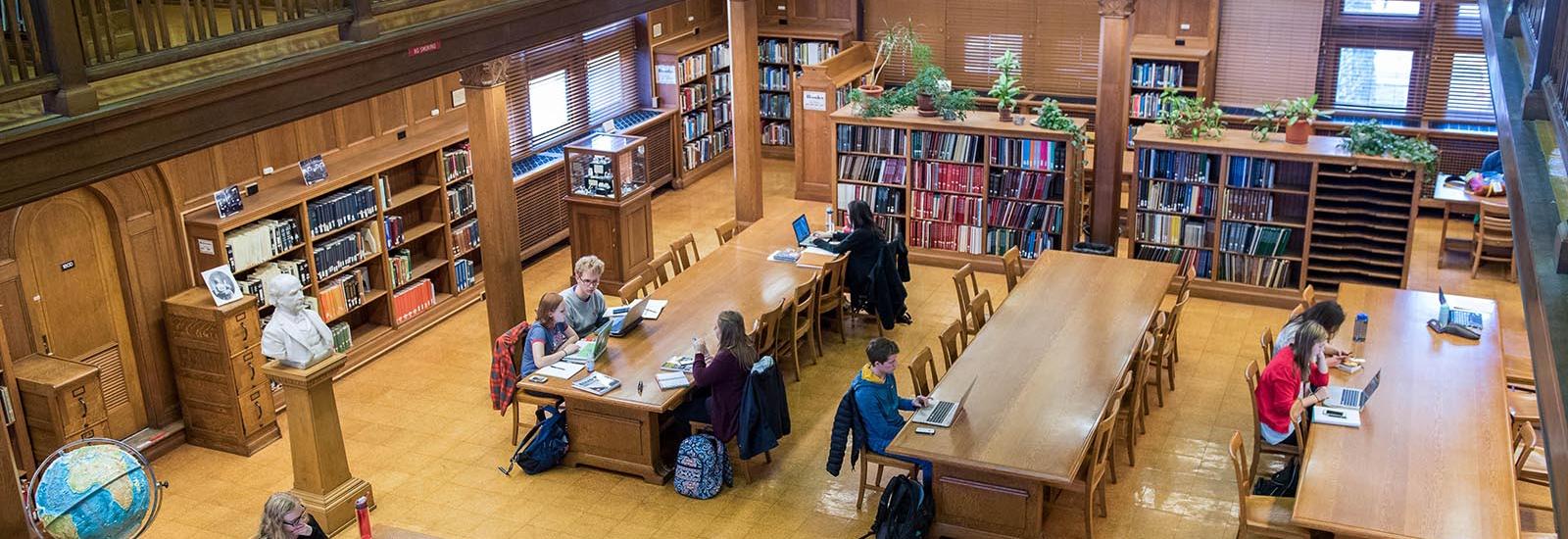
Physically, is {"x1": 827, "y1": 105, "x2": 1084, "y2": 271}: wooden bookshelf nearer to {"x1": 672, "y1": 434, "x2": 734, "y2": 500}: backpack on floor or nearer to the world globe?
{"x1": 672, "y1": 434, "x2": 734, "y2": 500}: backpack on floor

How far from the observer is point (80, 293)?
8695 mm

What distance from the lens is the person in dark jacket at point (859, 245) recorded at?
10805 millimetres

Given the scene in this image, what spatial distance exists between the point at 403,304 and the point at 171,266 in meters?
2.28

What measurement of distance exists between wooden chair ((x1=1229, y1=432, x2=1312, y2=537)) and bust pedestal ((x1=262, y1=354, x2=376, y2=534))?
16.6 ft

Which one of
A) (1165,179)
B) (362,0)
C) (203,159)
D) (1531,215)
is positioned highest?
(362,0)

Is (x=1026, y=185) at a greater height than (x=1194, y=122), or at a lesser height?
lesser

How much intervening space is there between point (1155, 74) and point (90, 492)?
12.0 m

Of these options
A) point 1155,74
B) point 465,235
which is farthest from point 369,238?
point 1155,74

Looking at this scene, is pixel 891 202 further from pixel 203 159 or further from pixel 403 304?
pixel 203 159

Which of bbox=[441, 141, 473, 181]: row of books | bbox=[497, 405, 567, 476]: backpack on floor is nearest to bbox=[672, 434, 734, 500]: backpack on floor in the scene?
bbox=[497, 405, 567, 476]: backpack on floor

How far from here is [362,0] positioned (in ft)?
23.0

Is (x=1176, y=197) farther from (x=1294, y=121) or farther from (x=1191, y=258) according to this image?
(x=1294, y=121)

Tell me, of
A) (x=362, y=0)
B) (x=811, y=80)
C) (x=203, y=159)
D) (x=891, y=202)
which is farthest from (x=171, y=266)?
(x=811, y=80)

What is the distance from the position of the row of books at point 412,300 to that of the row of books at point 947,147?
4481 mm
